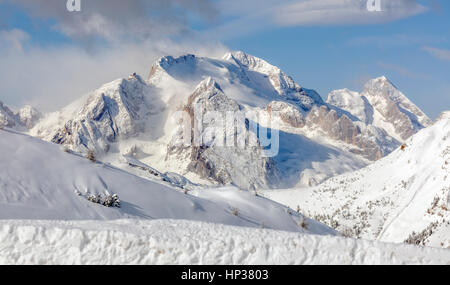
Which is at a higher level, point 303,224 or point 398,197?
point 303,224

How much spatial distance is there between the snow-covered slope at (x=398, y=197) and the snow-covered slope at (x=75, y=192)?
23.7 meters

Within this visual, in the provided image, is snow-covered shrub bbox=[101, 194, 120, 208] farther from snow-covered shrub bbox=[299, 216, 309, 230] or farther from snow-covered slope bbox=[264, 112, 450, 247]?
snow-covered slope bbox=[264, 112, 450, 247]

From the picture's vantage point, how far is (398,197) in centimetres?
8319

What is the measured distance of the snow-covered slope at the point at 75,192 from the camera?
21.4m

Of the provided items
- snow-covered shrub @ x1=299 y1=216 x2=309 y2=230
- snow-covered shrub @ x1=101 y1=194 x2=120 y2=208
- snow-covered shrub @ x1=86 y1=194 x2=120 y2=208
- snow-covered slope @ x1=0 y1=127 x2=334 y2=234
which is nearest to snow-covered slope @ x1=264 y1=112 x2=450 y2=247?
snow-covered shrub @ x1=299 y1=216 x2=309 y2=230

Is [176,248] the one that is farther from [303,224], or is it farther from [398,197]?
[398,197]

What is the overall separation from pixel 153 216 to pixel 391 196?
6809 cm

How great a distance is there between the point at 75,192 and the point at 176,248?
13.2m

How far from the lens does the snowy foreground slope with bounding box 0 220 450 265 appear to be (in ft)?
38.3

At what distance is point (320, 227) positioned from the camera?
38156 mm

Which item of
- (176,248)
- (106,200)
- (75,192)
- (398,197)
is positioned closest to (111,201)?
(106,200)
